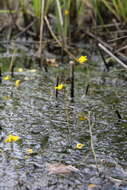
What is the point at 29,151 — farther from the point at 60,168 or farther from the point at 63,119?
the point at 63,119

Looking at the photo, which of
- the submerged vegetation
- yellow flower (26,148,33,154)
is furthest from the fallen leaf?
yellow flower (26,148,33,154)

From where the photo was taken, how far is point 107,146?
183cm

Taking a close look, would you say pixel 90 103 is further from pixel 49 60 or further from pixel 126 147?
pixel 49 60

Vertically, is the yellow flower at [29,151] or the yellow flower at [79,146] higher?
the yellow flower at [79,146]

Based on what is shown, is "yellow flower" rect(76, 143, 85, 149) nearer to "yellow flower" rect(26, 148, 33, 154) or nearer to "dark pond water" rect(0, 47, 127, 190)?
"dark pond water" rect(0, 47, 127, 190)

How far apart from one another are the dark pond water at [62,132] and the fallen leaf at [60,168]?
2 cm

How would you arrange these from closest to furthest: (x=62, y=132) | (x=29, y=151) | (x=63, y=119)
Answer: (x=29, y=151) < (x=62, y=132) < (x=63, y=119)

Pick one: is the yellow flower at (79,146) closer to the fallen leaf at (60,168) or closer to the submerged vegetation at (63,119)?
the submerged vegetation at (63,119)

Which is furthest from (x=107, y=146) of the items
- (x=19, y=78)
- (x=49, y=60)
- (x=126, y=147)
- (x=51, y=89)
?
(x=49, y=60)

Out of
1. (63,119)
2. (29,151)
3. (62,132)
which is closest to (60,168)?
(29,151)

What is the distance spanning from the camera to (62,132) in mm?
1978

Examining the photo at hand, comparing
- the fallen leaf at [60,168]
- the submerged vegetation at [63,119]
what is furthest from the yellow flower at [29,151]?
the fallen leaf at [60,168]

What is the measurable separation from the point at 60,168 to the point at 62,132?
1.32 feet

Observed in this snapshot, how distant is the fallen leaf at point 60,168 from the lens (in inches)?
61.7
